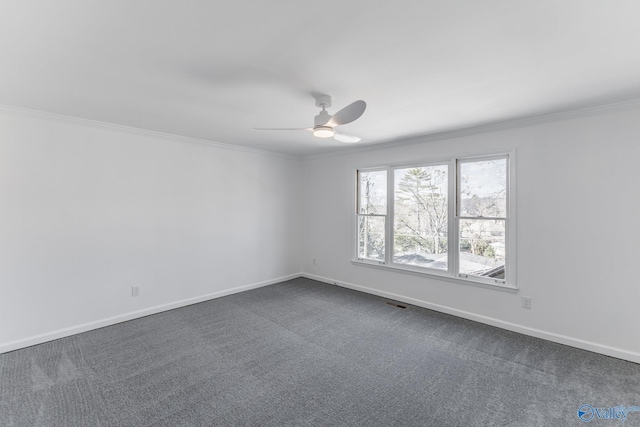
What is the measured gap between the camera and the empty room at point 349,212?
5.81 feet

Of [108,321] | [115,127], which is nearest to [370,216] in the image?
[115,127]

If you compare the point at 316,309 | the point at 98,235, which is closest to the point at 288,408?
the point at 316,309

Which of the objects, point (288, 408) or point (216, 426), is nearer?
point (216, 426)

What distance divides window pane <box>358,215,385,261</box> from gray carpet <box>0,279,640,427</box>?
1411mm

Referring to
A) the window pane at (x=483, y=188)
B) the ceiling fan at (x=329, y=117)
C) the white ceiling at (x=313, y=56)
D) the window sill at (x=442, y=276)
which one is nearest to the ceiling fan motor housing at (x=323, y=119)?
the ceiling fan at (x=329, y=117)

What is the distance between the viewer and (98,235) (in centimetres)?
352

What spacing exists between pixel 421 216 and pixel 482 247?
93cm

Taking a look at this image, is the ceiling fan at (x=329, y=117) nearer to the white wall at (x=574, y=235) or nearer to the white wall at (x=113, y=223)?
the white wall at (x=574, y=235)

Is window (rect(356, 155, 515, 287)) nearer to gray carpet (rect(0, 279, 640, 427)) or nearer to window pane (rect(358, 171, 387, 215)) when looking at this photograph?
window pane (rect(358, 171, 387, 215))

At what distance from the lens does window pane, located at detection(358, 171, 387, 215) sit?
4.88 m

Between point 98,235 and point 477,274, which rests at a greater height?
point 98,235

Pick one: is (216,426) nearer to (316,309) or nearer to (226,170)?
(316,309)

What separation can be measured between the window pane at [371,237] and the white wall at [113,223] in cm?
177

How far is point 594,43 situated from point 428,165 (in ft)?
8.29
